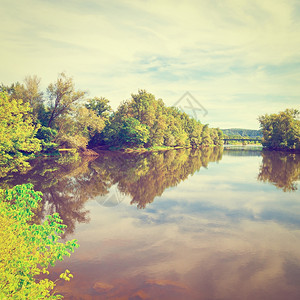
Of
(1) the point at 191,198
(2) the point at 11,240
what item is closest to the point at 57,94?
(1) the point at 191,198

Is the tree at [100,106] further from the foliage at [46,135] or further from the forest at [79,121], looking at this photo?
the foliage at [46,135]

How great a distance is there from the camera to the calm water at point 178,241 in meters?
7.47

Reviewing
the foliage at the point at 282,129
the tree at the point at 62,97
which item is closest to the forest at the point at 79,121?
the tree at the point at 62,97

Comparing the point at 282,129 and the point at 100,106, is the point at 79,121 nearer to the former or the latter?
the point at 100,106

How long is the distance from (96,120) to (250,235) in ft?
193

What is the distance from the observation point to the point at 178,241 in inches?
428

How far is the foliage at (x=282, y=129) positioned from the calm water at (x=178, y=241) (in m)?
77.9

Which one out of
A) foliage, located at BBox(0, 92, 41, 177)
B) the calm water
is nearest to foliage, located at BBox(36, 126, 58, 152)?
foliage, located at BBox(0, 92, 41, 177)

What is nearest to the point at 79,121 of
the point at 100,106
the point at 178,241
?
the point at 100,106

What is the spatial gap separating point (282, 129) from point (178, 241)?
10030cm

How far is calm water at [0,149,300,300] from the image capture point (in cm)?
747

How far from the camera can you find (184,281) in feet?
25.4

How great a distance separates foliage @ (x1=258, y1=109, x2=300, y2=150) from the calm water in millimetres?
77929

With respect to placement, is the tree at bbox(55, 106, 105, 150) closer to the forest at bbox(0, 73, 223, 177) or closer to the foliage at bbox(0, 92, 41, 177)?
the forest at bbox(0, 73, 223, 177)
